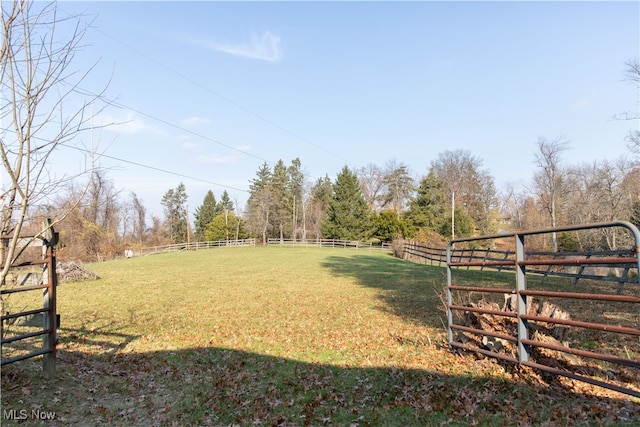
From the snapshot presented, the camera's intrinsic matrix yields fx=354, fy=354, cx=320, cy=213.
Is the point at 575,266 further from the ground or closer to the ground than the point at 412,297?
further from the ground

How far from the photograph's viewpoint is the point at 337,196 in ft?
195

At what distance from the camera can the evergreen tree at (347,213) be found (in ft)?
191

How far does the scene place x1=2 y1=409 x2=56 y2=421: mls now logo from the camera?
3.84 meters

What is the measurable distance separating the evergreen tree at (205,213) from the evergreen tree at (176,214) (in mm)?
2676

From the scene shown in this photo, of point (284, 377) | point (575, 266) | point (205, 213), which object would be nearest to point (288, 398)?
point (284, 377)

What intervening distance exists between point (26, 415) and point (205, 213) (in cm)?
7475

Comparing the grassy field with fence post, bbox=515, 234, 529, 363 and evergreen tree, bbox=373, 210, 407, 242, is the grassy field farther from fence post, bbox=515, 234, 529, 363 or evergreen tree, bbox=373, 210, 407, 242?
evergreen tree, bbox=373, 210, 407, 242

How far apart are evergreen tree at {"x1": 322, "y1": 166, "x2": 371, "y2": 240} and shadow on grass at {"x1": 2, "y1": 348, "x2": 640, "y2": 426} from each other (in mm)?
52603

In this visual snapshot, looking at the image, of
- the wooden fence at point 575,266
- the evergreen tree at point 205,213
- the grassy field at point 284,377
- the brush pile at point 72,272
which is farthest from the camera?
the evergreen tree at point 205,213

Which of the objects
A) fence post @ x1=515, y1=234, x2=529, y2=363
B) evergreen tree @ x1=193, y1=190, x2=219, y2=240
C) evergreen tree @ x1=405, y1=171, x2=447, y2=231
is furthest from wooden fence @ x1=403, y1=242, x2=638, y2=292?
evergreen tree @ x1=193, y1=190, x2=219, y2=240

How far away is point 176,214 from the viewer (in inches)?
3012

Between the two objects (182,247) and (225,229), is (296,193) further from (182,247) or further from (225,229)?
(182,247)

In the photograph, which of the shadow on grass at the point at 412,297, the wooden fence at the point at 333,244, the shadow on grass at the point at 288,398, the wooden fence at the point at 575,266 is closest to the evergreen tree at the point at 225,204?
the wooden fence at the point at 333,244

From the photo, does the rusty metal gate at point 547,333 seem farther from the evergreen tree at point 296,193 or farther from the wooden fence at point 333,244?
the evergreen tree at point 296,193
